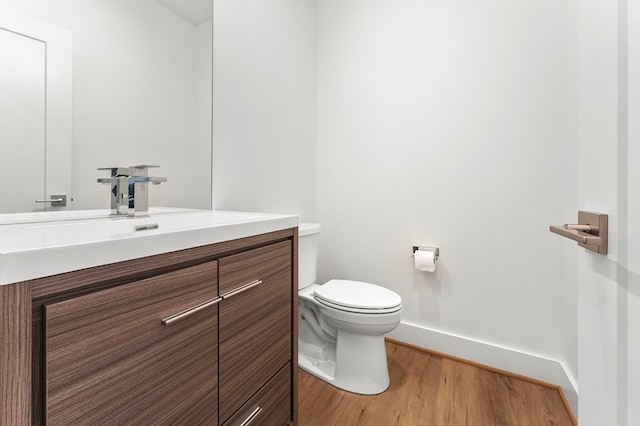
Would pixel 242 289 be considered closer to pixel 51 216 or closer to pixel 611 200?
pixel 51 216

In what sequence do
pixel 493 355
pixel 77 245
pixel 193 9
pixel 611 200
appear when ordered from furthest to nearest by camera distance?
1. pixel 493 355
2. pixel 193 9
3. pixel 611 200
4. pixel 77 245

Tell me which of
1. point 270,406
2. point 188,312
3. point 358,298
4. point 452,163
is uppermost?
point 452,163

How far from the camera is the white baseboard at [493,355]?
1.46 m

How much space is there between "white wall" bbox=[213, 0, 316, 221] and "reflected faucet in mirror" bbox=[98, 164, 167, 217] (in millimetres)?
364

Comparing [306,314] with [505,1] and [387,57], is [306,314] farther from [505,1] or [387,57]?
[505,1]

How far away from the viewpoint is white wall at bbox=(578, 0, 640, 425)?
0.51 metres

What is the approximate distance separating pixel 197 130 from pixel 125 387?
1.12 m

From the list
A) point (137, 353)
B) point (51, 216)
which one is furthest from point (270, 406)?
point (51, 216)

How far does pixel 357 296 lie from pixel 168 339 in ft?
3.49

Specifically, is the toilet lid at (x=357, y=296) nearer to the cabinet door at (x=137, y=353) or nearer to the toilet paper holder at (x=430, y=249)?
the toilet paper holder at (x=430, y=249)

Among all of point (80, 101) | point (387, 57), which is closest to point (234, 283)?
point (80, 101)

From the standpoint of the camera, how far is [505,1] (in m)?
1.58

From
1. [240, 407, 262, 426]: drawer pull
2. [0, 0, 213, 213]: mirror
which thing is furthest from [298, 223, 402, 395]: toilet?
[0, 0, 213, 213]: mirror

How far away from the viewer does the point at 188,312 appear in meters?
0.67
